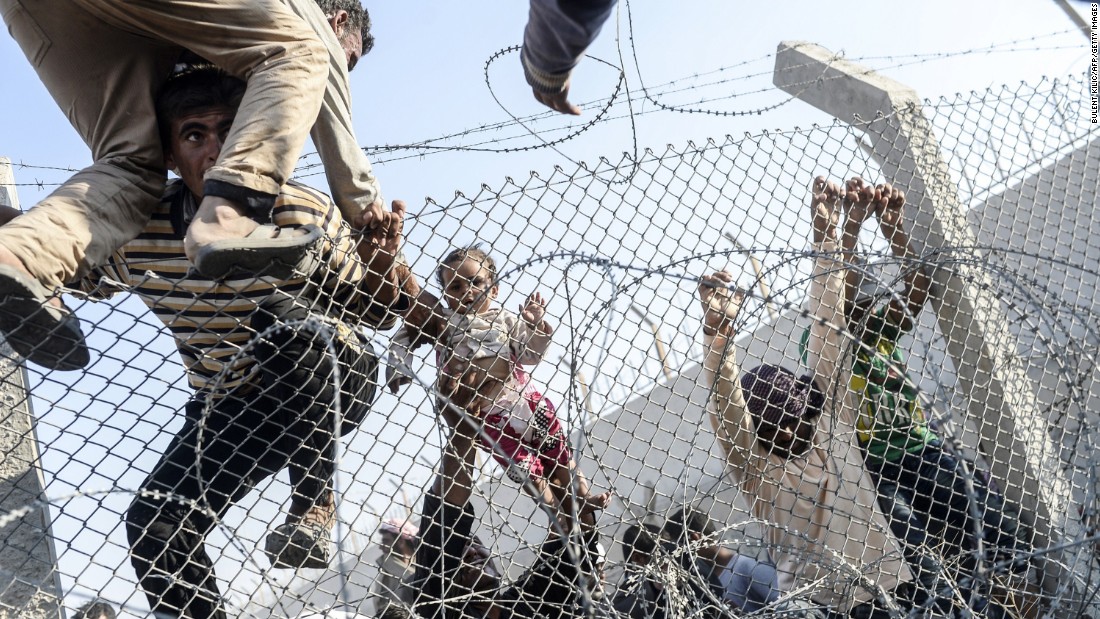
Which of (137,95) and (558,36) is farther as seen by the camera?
(137,95)

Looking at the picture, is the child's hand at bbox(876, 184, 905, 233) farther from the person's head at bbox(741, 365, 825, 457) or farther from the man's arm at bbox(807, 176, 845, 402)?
the person's head at bbox(741, 365, 825, 457)

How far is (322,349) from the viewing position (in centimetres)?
270

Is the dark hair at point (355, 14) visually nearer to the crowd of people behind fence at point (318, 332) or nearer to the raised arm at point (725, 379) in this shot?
the crowd of people behind fence at point (318, 332)

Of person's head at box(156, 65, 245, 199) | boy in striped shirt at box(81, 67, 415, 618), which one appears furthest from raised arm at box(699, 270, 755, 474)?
person's head at box(156, 65, 245, 199)

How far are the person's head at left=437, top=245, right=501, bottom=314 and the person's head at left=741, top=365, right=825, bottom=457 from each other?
82 cm

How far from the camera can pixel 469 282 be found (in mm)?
2711

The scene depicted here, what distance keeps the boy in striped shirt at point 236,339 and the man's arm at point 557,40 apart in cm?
46

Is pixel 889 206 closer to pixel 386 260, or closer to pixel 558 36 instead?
pixel 558 36

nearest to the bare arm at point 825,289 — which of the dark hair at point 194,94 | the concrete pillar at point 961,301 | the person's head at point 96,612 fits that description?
the concrete pillar at point 961,301

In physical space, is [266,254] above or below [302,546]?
above

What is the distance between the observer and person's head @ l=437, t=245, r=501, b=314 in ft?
8.70

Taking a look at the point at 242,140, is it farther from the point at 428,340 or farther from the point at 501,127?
the point at 501,127

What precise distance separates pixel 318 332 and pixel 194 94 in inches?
36.3

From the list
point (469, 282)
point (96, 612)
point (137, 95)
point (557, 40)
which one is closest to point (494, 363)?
point (469, 282)
